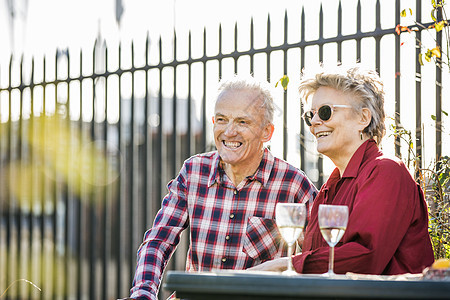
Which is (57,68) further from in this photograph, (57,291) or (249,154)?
(249,154)

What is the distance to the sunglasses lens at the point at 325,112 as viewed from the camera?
8.85 feet

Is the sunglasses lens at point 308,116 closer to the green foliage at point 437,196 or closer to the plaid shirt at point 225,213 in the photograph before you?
the plaid shirt at point 225,213

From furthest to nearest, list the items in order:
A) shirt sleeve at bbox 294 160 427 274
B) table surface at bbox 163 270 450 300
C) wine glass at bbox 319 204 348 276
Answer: shirt sleeve at bbox 294 160 427 274 → wine glass at bbox 319 204 348 276 → table surface at bbox 163 270 450 300

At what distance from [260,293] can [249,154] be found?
5.34ft

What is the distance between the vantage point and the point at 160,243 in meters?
3.13

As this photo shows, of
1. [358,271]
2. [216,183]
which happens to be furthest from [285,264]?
[216,183]

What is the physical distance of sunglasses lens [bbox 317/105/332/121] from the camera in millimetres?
2697

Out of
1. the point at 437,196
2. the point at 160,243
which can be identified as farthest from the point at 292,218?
the point at 437,196

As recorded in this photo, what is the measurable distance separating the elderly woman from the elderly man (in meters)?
0.47

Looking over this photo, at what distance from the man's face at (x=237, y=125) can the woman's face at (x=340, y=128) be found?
0.57 meters

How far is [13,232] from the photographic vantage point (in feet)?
22.4

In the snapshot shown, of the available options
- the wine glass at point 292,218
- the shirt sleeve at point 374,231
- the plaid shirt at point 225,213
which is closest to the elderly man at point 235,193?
the plaid shirt at point 225,213

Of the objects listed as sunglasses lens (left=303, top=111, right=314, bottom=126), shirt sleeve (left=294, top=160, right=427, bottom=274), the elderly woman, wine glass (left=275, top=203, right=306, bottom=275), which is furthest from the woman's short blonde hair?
wine glass (left=275, top=203, right=306, bottom=275)

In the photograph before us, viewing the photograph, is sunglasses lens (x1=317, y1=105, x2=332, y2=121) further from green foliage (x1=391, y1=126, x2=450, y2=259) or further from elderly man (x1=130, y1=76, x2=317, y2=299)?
green foliage (x1=391, y1=126, x2=450, y2=259)
